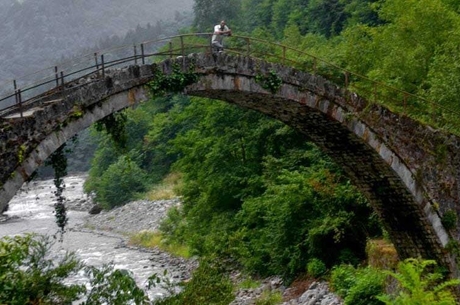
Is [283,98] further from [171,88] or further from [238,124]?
[238,124]

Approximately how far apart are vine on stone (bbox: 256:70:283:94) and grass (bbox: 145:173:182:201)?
3104cm

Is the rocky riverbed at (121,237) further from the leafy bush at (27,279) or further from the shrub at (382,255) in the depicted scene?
the leafy bush at (27,279)

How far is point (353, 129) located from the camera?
14.5 m

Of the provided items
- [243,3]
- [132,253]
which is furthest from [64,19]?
[132,253]

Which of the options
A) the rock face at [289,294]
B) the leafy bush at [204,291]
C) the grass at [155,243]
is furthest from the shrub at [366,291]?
the grass at [155,243]

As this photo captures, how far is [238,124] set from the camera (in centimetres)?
2391

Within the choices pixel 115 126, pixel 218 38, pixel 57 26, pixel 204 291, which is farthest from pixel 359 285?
pixel 57 26

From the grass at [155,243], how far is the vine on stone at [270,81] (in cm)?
1724

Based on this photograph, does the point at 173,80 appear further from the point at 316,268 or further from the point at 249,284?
the point at 249,284

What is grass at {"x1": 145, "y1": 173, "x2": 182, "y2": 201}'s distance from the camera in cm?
4465

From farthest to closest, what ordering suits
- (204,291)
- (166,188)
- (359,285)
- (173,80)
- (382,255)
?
(166,188) < (382,255) < (359,285) < (204,291) < (173,80)

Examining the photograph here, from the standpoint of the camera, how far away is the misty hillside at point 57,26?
124 meters

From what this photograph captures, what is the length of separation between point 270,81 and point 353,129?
9.08ft

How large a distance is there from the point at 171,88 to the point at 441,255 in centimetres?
872
